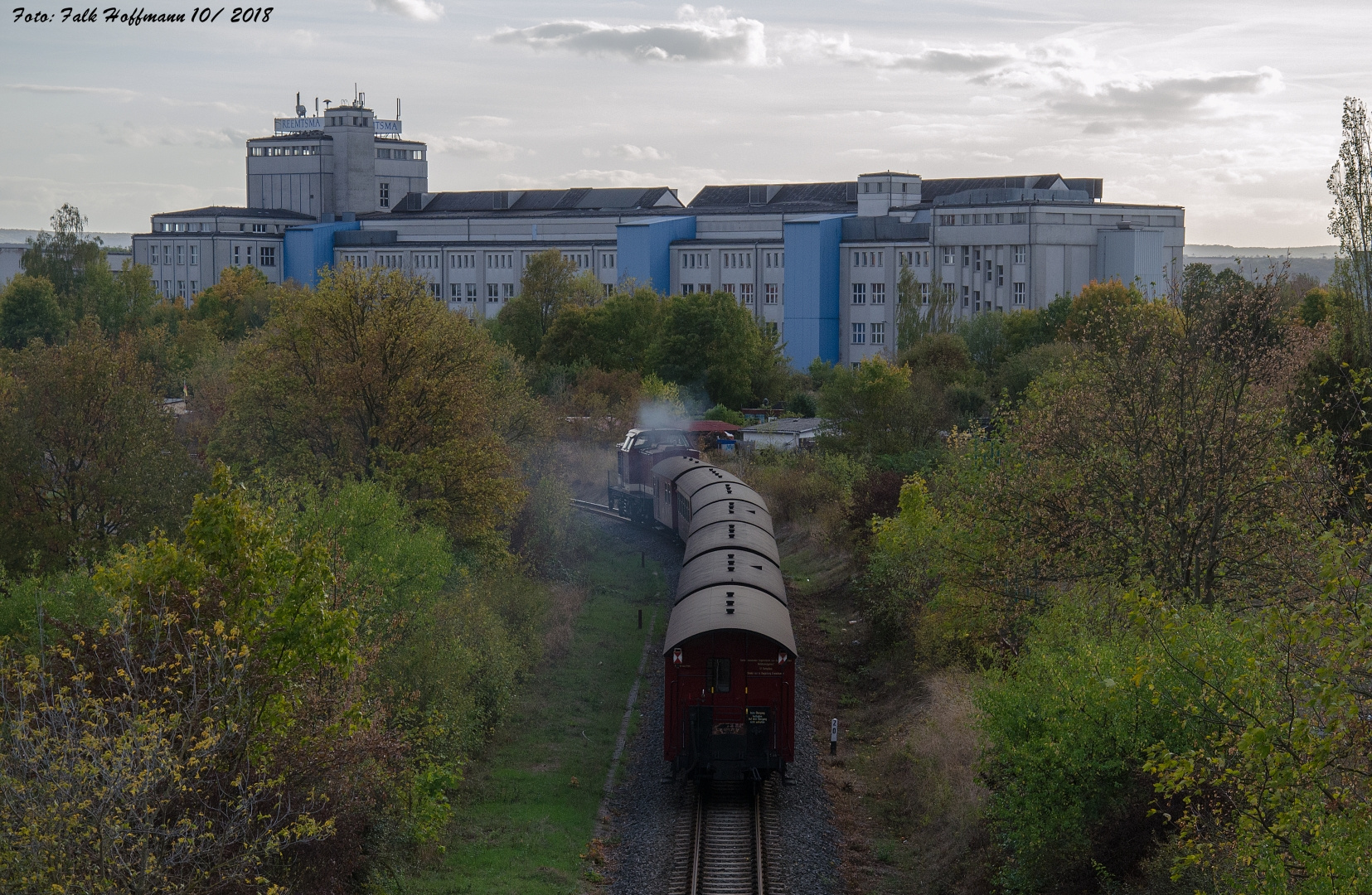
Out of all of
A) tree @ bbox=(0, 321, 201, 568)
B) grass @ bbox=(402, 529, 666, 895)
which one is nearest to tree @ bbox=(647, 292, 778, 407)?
grass @ bbox=(402, 529, 666, 895)

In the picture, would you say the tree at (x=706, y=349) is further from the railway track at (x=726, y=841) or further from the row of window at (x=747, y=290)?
the railway track at (x=726, y=841)

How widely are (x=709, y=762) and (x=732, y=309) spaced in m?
60.8

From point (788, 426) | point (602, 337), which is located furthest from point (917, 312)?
point (602, 337)

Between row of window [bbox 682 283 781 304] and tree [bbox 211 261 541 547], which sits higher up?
row of window [bbox 682 283 781 304]

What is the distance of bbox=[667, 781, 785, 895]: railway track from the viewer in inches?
747

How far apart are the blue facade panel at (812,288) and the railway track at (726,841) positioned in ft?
275

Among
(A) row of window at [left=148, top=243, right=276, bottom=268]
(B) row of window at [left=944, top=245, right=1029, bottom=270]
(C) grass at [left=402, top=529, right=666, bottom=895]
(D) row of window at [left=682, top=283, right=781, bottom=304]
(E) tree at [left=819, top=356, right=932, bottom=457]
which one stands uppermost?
(A) row of window at [left=148, top=243, right=276, bottom=268]

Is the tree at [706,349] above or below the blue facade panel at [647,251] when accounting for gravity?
below

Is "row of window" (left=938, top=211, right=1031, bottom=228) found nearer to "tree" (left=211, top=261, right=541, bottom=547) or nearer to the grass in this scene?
the grass

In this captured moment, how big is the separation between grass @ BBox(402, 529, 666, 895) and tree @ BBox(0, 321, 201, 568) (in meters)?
11.5

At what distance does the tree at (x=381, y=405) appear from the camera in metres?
34.8

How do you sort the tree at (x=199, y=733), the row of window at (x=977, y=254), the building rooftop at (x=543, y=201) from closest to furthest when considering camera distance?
the tree at (x=199, y=733) < the row of window at (x=977, y=254) < the building rooftop at (x=543, y=201)

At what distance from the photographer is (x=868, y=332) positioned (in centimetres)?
10550

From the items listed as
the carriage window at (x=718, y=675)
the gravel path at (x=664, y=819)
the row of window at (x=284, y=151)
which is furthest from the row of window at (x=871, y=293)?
the carriage window at (x=718, y=675)
